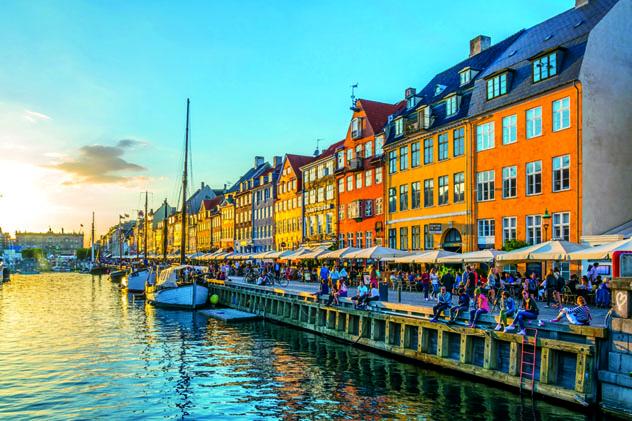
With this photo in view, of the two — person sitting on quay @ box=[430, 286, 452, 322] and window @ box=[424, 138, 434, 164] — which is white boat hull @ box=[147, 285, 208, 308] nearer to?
window @ box=[424, 138, 434, 164]

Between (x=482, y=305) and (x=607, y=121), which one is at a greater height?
(x=607, y=121)

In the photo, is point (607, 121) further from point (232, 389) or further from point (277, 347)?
point (232, 389)

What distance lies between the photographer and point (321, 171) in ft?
217

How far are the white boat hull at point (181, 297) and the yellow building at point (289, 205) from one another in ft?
76.3

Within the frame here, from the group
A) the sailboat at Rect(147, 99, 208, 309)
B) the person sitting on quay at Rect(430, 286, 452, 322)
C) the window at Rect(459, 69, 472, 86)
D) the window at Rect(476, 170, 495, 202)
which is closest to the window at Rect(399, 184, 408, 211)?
the window at Rect(476, 170, 495, 202)

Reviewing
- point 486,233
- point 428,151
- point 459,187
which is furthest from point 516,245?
point 428,151

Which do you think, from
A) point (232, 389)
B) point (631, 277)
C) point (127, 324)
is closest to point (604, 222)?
point (631, 277)

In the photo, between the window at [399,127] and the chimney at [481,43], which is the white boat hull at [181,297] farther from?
the chimney at [481,43]

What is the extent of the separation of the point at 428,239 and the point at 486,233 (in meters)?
6.49

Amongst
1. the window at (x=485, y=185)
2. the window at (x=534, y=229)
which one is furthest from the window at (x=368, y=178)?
the window at (x=534, y=229)

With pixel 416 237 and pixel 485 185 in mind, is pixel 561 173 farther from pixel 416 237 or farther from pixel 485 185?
pixel 416 237

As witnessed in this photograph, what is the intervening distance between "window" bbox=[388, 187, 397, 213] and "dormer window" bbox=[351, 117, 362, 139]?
350 inches

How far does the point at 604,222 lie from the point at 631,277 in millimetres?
18281

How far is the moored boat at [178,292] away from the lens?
154 ft
